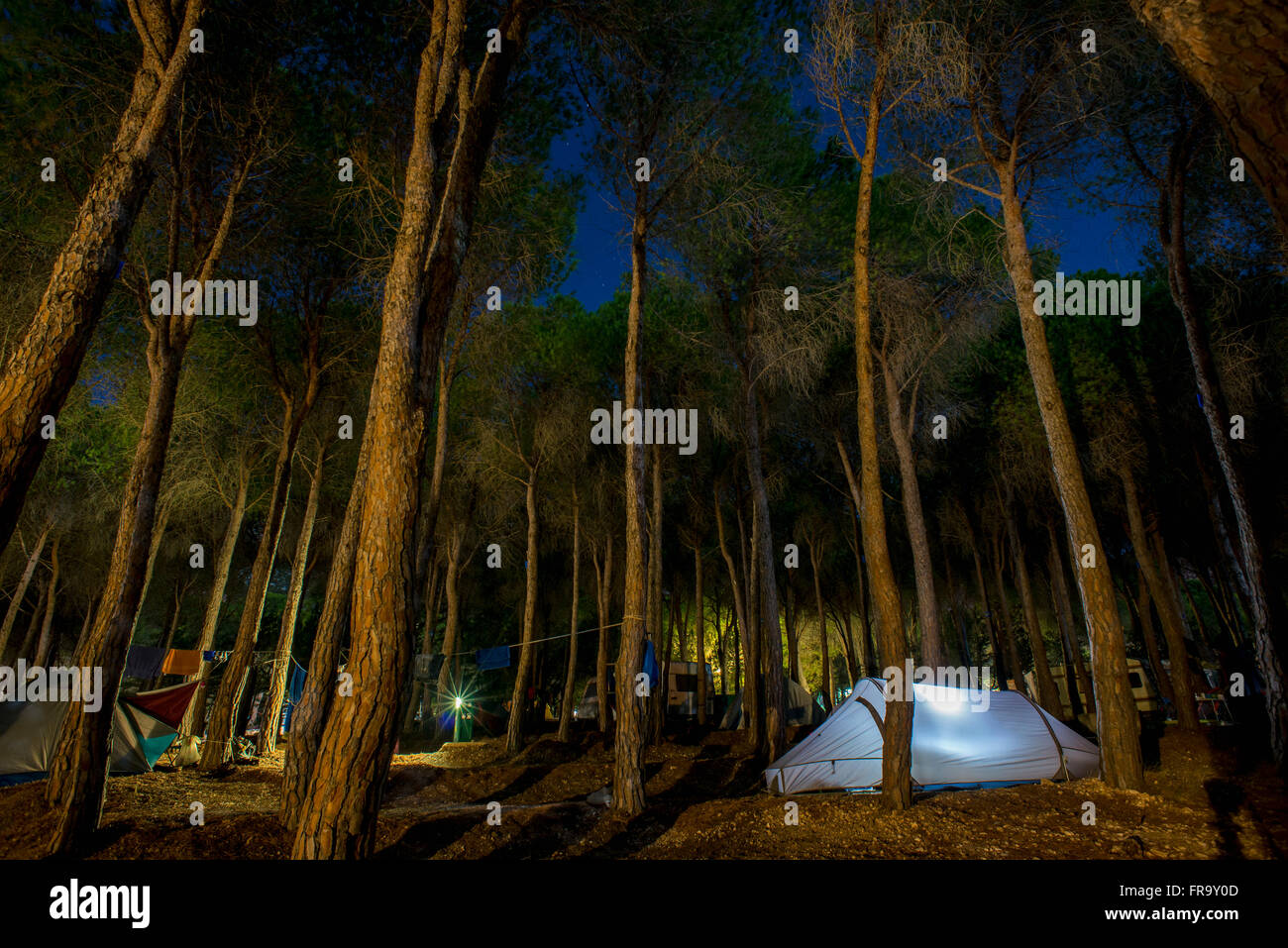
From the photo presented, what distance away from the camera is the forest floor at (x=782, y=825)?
494 cm

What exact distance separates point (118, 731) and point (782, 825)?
419 inches

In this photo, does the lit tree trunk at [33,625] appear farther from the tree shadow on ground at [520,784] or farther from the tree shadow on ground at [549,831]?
the tree shadow on ground at [549,831]

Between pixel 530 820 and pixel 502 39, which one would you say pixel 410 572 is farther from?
pixel 502 39

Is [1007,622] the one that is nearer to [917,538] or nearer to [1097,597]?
[917,538]

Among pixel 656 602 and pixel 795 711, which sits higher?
pixel 656 602

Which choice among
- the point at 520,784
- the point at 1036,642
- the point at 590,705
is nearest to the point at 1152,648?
the point at 1036,642

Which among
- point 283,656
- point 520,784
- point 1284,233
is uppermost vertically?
point 1284,233

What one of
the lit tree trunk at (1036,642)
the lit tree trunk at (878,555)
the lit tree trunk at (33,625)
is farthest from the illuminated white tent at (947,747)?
the lit tree trunk at (33,625)

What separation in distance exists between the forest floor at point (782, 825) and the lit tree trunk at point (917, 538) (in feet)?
11.4

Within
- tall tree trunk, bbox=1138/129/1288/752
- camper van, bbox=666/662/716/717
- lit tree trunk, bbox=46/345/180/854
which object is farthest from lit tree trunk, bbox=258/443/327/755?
tall tree trunk, bbox=1138/129/1288/752

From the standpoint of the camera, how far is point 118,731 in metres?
9.72

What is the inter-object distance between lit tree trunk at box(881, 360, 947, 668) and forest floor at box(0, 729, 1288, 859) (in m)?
3.46

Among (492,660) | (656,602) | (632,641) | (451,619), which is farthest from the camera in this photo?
(492,660)
